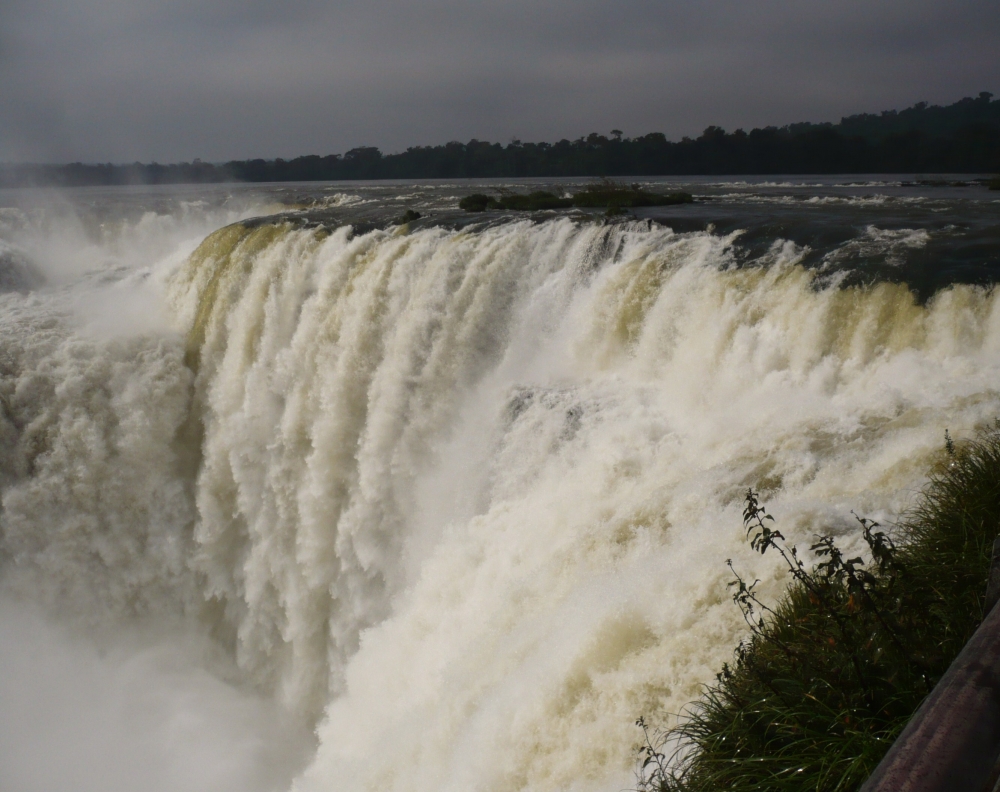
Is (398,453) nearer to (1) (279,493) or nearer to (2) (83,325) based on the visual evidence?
(1) (279,493)

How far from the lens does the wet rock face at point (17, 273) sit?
1939 centimetres

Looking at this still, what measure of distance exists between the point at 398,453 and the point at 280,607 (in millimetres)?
3270

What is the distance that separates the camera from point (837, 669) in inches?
130

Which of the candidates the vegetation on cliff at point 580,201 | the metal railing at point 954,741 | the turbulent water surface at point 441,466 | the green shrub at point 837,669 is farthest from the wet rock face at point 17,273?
the metal railing at point 954,741

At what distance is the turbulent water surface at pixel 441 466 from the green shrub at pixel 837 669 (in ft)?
1.93

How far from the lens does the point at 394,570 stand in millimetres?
9812

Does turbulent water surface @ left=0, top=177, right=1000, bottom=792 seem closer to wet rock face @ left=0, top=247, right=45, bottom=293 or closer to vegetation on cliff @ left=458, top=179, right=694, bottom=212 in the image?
vegetation on cliff @ left=458, top=179, right=694, bottom=212

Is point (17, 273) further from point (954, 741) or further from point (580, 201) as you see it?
point (954, 741)

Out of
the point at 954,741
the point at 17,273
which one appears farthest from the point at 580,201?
the point at 954,741

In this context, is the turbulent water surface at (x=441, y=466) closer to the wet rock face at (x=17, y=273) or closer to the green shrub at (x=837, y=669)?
the green shrub at (x=837, y=669)

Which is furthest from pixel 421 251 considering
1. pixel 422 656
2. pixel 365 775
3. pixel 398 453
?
pixel 365 775

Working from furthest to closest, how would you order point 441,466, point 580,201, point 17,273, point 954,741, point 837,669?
point 17,273 → point 580,201 → point 441,466 → point 837,669 → point 954,741

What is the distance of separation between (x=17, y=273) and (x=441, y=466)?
15.7 metres

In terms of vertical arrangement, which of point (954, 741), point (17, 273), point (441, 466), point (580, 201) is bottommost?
point (441, 466)
